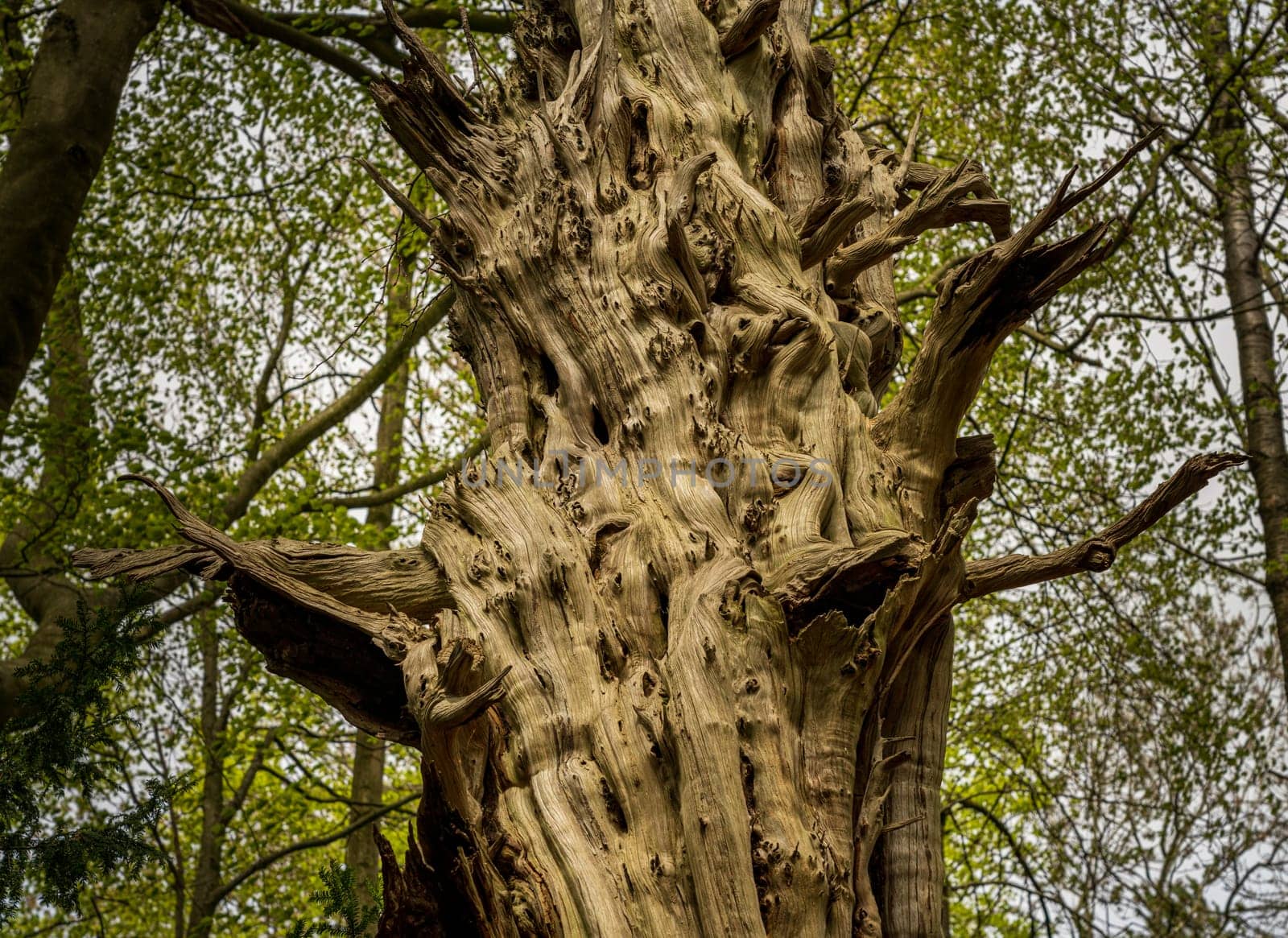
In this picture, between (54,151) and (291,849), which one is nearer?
(54,151)

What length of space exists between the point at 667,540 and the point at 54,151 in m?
5.15

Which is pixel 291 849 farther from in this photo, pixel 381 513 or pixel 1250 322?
pixel 1250 322

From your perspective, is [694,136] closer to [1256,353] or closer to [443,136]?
[443,136]

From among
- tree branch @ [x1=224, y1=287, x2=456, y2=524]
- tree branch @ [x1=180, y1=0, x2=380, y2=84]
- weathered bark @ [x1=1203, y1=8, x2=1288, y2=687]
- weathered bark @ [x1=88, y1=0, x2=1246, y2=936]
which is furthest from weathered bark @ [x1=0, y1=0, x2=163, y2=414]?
weathered bark @ [x1=1203, y1=8, x2=1288, y2=687]

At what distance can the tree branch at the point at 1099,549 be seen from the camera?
3049 millimetres

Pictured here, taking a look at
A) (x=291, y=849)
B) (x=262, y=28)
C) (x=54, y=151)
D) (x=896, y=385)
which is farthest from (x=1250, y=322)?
(x=54, y=151)

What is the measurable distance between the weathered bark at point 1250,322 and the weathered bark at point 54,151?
7.98 m

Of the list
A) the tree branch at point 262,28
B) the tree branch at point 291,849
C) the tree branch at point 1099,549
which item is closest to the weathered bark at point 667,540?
the tree branch at point 1099,549

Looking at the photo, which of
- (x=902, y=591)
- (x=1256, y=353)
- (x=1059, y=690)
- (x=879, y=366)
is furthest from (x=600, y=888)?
(x=1256, y=353)

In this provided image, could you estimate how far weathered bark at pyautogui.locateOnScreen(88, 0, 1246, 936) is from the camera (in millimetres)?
2473

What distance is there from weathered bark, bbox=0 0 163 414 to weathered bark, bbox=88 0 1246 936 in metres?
3.05

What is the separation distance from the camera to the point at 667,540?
2.89 meters

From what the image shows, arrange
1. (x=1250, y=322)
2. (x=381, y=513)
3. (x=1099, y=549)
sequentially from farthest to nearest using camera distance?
(x=381, y=513)
(x=1250, y=322)
(x=1099, y=549)

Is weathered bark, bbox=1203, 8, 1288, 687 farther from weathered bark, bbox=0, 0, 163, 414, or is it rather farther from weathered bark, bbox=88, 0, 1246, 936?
weathered bark, bbox=0, 0, 163, 414
